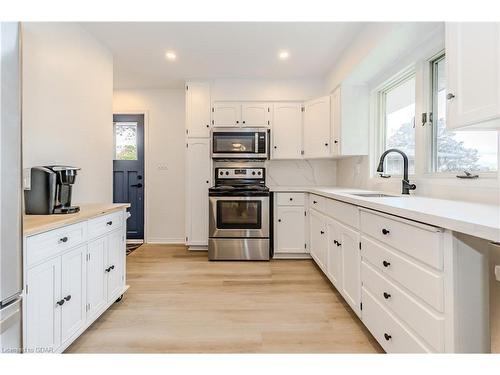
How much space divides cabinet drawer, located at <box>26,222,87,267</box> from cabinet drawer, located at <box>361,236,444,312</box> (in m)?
1.75

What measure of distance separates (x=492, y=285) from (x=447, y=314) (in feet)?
0.62

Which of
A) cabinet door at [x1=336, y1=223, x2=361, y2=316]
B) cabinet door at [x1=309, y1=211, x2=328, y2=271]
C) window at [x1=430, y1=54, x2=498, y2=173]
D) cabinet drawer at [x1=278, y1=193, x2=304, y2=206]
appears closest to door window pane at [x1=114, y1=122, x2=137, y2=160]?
cabinet drawer at [x1=278, y1=193, x2=304, y2=206]

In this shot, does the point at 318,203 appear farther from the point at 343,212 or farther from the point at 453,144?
the point at 453,144

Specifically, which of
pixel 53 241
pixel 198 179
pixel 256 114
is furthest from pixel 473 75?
pixel 198 179

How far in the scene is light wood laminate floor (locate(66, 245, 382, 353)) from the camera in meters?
1.67

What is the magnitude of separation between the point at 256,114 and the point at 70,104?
2211 mm

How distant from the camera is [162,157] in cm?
432

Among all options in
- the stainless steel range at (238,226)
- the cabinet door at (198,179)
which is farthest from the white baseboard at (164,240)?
the stainless steel range at (238,226)

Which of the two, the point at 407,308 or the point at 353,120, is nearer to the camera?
the point at 407,308

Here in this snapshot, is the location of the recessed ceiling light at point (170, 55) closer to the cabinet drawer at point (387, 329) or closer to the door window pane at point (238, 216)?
the door window pane at point (238, 216)

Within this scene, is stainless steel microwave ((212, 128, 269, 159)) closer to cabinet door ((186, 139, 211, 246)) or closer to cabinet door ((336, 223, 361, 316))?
cabinet door ((186, 139, 211, 246))

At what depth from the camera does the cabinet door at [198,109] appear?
3.76 metres

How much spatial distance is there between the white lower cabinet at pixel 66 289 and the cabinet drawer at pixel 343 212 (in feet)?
5.91
